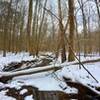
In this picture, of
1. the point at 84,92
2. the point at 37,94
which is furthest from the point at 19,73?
the point at 84,92

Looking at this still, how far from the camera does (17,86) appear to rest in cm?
1217

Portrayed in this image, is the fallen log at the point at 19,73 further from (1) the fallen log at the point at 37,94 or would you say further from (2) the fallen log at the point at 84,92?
(2) the fallen log at the point at 84,92

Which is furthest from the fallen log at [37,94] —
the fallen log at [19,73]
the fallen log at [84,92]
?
the fallen log at [19,73]

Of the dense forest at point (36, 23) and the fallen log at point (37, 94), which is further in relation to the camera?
the dense forest at point (36, 23)

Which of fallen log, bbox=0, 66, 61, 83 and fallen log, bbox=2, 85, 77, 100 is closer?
fallen log, bbox=2, 85, 77, 100

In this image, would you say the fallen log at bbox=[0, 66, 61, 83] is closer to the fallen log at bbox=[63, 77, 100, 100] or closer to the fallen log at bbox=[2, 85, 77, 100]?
the fallen log at bbox=[2, 85, 77, 100]

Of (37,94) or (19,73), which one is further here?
(19,73)

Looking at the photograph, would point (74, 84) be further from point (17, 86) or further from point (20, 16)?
point (20, 16)

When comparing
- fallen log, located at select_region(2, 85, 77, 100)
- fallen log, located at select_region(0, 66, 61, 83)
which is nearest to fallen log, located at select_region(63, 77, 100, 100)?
fallen log, located at select_region(2, 85, 77, 100)

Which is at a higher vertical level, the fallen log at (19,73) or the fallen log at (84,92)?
the fallen log at (19,73)

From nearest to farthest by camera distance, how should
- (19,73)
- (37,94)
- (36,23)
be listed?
(37,94) < (19,73) < (36,23)

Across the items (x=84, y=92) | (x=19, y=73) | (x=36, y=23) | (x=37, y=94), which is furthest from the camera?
(x=36, y=23)

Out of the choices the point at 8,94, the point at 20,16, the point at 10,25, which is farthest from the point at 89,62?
the point at 20,16

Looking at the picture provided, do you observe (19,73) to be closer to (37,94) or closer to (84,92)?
(37,94)
